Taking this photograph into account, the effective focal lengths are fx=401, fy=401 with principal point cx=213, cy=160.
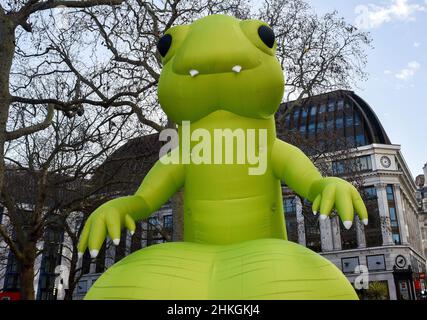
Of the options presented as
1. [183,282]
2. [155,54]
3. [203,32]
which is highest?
[155,54]

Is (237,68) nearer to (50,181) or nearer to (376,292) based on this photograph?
(50,181)

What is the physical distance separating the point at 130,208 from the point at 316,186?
1.40m

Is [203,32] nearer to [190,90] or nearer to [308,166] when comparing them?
[190,90]

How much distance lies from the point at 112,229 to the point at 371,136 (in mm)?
38391

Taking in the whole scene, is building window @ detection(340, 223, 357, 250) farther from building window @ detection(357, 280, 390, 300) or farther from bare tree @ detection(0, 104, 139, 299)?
bare tree @ detection(0, 104, 139, 299)

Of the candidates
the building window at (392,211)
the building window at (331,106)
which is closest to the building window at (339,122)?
the building window at (331,106)

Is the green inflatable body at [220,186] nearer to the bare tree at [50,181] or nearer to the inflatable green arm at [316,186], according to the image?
the inflatable green arm at [316,186]

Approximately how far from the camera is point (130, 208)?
306 centimetres

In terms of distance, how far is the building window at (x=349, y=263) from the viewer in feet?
115

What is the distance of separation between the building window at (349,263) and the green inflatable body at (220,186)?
1376 inches

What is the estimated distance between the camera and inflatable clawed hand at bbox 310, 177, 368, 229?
2482mm

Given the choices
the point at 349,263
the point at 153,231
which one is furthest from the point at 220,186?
the point at 349,263

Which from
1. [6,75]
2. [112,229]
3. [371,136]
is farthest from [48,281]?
[112,229]
